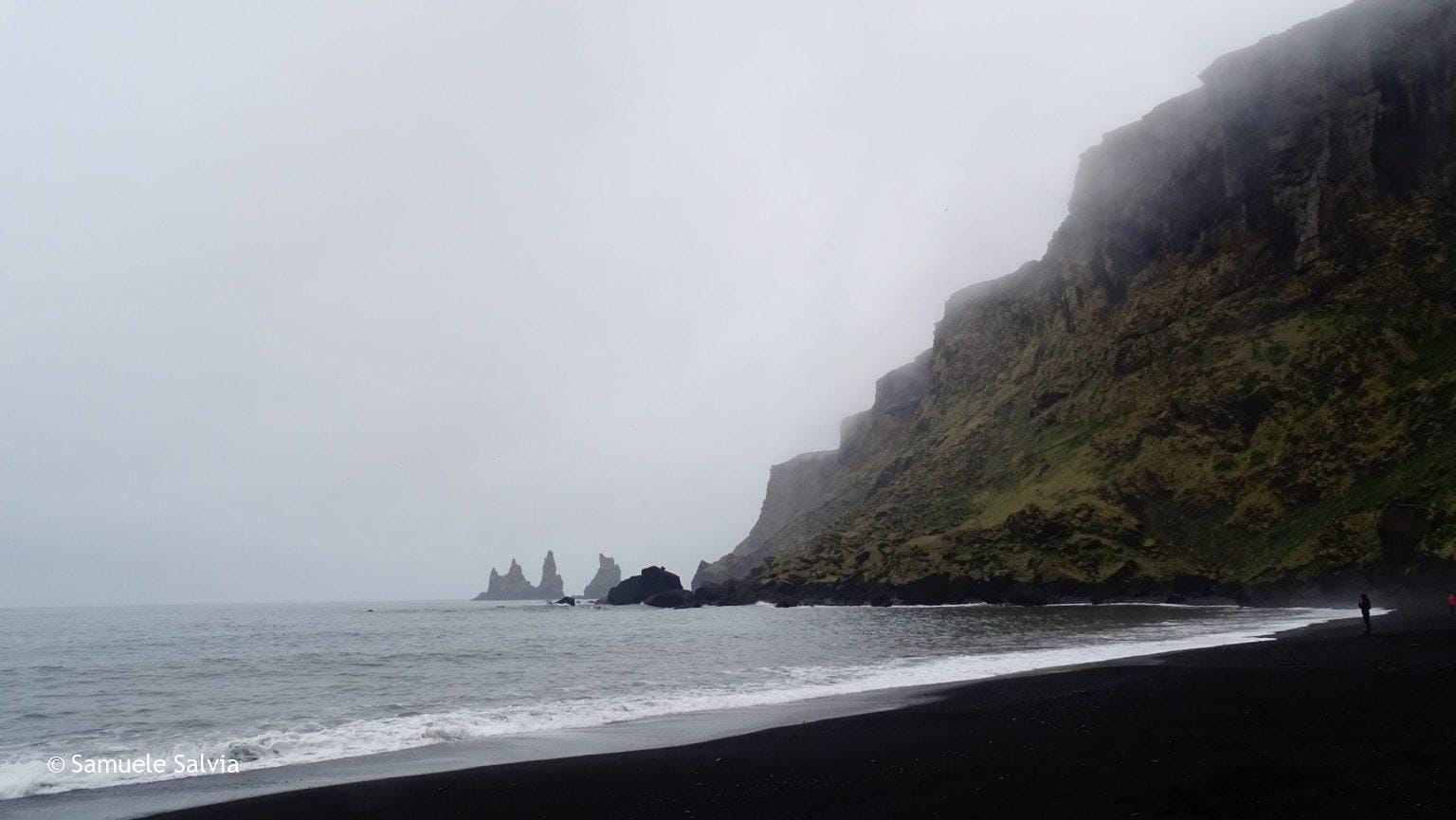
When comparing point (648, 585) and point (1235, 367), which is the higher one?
point (1235, 367)

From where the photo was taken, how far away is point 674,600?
162875mm

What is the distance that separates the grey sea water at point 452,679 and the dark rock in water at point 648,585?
11928cm

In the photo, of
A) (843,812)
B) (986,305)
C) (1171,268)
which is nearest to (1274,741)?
(843,812)

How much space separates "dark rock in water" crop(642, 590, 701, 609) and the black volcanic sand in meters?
138

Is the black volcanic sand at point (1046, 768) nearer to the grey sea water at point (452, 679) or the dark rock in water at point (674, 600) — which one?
the grey sea water at point (452, 679)

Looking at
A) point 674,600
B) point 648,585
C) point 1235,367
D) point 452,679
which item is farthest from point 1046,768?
point 648,585

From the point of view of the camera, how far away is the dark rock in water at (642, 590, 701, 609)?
15875 cm

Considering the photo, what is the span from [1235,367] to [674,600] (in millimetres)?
103422

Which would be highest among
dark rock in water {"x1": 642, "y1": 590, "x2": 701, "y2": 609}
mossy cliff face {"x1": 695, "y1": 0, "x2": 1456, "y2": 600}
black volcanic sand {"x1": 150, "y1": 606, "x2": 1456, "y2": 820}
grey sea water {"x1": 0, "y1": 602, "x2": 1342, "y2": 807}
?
mossy cliff face {"x1": 695, "y1": 0, "x2": 1456, "y2": 600}

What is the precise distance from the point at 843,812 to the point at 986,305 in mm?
164786

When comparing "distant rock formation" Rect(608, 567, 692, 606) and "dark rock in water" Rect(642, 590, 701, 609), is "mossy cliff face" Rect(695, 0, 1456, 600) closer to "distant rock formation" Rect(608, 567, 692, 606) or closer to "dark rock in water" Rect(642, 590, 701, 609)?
"dark rock in water" Rect(642, 590, 701, 609)

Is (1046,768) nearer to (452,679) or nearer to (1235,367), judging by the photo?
(452,679)

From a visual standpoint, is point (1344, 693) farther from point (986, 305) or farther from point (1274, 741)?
point (986, 305)

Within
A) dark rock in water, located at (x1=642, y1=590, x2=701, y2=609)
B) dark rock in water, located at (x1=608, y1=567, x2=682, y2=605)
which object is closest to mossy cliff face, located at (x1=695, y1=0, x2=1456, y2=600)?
dark rock in water, located at (x1=642, y1=590, x2=701, y2=609)
